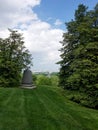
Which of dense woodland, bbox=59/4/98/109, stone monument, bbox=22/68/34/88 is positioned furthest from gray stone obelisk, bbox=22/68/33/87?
dense woodland, bbox=59/4/98/109

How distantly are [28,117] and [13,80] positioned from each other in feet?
112

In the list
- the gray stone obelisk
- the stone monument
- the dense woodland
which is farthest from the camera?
the gray stone obelisk

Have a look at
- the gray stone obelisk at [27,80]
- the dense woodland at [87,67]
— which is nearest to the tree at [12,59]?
the gray stone obelisk at [27,80]

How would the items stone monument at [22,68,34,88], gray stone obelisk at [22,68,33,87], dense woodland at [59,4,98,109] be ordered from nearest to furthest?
1. dense woodland at [59,4,98,109]
2. stone monument at [22,68,34,88]
3. gray stone obelisk at [22,68,33,87]

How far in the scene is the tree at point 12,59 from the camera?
47031mm

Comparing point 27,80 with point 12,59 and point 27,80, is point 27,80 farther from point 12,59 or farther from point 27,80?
point 12,59

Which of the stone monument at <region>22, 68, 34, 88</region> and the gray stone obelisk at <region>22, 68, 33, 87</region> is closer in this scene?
the stone monument at <region>22, 68, 34, 88</region>

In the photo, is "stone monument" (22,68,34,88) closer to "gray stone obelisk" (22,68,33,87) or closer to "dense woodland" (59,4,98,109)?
"gray stone obelisk" (22,68,33,87)

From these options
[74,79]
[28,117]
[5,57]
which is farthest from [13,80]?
[28,117]

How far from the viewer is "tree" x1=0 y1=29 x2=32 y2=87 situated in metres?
47.0

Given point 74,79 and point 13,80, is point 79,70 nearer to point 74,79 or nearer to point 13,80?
point 74,79

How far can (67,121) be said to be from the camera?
44.4ft

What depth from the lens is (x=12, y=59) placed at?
163 feet

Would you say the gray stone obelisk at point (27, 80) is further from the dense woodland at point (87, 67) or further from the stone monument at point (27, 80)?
the dense woodland at point (87, 67)
